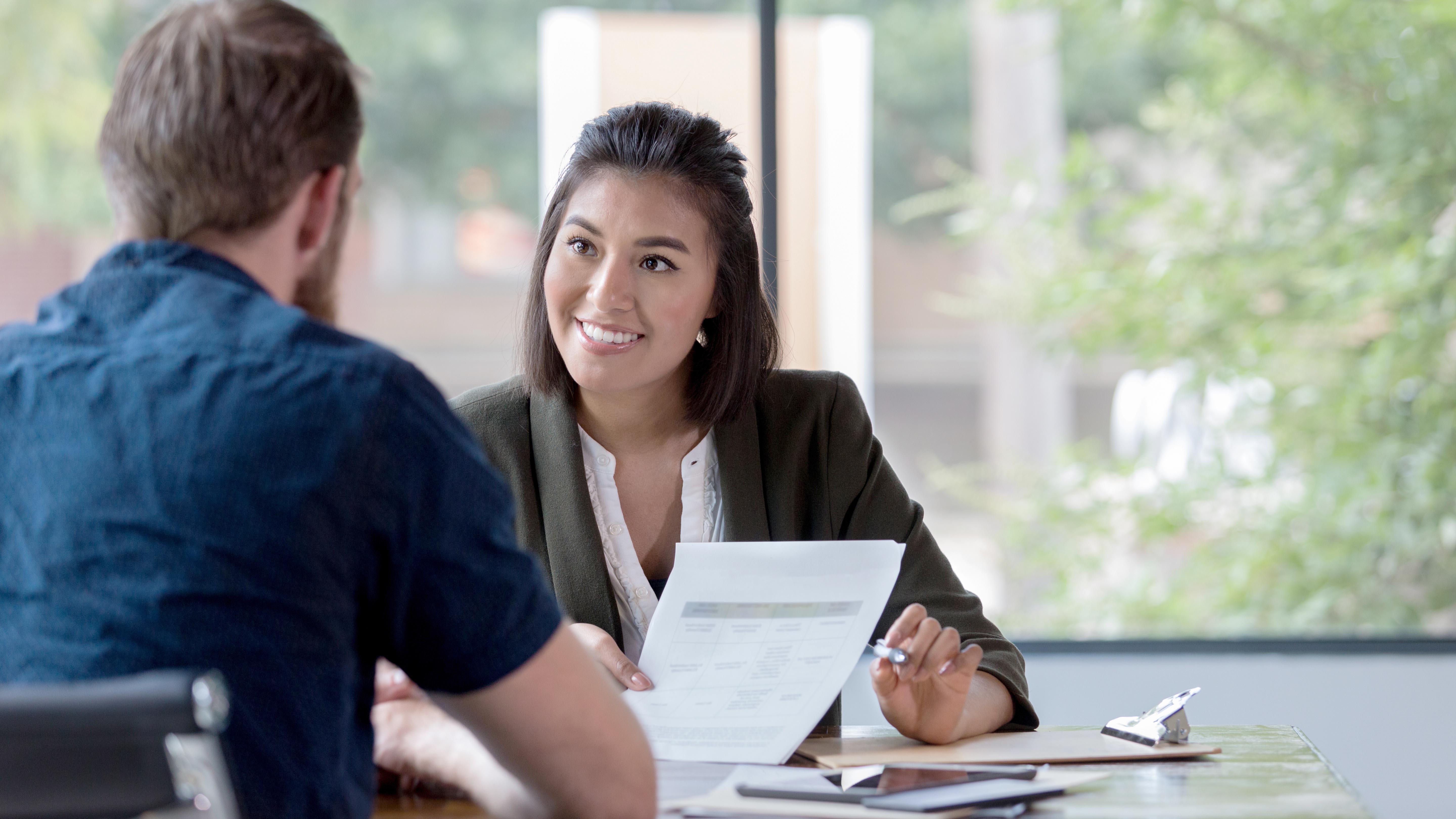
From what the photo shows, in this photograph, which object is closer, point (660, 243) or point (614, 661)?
point (614, 661)

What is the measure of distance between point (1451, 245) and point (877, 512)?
7.33ft

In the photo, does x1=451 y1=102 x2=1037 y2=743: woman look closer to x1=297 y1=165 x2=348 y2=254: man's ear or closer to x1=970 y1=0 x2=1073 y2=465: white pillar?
x1=297 y1=165 x2=348 y2=254: man's ear

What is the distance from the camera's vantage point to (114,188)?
2.77 feet

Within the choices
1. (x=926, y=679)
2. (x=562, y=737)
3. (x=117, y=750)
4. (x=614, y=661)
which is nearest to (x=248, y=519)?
(x=117, y=750)

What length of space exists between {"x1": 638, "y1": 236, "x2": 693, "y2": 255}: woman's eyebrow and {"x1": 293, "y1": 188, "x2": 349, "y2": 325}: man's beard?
0.68 m

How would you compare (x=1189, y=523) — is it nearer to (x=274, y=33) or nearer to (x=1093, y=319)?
(x=1093, y=319)

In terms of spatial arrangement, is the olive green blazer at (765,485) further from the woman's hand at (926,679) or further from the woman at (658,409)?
the woman's hand at (926,679)

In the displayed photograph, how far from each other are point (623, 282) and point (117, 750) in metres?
1.01

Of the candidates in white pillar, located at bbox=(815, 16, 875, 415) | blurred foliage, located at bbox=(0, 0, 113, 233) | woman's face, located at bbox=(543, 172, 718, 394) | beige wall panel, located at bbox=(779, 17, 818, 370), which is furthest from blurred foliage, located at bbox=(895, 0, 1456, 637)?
blurred foliage, located at bbox=(0, 0, 113, 233)

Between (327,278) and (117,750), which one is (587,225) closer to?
(327,278)

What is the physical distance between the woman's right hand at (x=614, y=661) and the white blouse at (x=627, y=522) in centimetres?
20

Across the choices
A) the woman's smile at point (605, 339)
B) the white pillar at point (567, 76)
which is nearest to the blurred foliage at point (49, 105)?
the white pillar at point (567, 76)

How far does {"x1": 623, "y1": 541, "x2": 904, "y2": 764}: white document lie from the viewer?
1181 millimetres

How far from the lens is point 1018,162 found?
3473 mm
